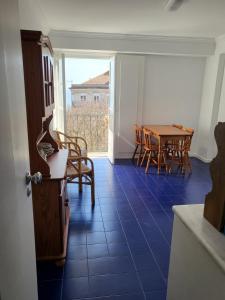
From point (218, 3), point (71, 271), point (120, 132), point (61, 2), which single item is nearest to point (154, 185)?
point (120, 132)

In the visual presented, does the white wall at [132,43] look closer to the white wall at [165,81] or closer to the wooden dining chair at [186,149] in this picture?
the white wall at [165,81]

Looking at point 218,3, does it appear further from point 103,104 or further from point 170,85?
point 103,104

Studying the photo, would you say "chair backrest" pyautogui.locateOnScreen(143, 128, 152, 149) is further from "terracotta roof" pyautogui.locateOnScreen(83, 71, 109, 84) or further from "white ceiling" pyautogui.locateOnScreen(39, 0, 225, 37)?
"white ceiling" pyautogui.locateOnScreen(39, 0, 225, 37)

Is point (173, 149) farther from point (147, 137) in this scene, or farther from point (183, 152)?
point (147, 137)

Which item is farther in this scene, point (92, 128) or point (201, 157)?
point (92, 128)

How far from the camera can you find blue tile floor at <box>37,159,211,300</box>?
5.75 feet

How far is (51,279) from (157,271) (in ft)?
2.76

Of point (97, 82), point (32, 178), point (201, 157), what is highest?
point (97, 82)

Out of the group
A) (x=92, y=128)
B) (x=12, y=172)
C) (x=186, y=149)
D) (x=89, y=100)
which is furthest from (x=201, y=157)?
(x=12, y=172)

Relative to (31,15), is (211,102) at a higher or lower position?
lower

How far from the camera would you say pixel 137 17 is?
324cm

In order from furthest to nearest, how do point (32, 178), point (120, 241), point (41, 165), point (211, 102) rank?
point (211, 102) → point (120, 241) → point (41, 165) → point (32, 178)

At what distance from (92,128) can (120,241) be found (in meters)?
3.32

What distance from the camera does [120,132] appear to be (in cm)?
486
